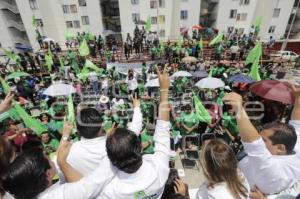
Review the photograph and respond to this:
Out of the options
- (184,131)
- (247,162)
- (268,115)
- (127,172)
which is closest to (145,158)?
(127,172)

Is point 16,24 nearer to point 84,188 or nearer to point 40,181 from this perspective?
point 40,181

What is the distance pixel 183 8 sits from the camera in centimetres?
2798

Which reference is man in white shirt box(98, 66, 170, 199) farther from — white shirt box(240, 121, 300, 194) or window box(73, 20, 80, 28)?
window box(73, 20, 80, 28)

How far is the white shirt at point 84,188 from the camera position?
1.77 m

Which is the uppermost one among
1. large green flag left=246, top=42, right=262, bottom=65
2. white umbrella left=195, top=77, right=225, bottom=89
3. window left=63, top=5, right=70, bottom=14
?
window left=63, top=5, right=70, bottom=14

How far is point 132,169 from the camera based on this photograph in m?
1.87

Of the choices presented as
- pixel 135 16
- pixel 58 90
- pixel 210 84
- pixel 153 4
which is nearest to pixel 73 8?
pixel 135 16

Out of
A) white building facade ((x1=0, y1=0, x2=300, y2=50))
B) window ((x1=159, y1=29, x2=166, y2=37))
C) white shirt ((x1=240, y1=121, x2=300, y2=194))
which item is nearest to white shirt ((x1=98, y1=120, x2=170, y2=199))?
white shirt ((x1=240, y1=121, x2=300, y2=194))

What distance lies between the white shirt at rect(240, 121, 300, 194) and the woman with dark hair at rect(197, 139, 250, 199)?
0.26 m

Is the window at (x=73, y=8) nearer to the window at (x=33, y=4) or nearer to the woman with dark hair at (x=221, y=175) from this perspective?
the window at (x=33, y=4)

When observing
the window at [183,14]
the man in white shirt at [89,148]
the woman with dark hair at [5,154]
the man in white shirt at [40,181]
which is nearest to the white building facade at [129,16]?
the window at [183,14]

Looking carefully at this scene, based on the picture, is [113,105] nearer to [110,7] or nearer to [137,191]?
[137,191]

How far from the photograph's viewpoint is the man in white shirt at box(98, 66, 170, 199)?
1.83 meters

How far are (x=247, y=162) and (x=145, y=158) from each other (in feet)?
3.77
